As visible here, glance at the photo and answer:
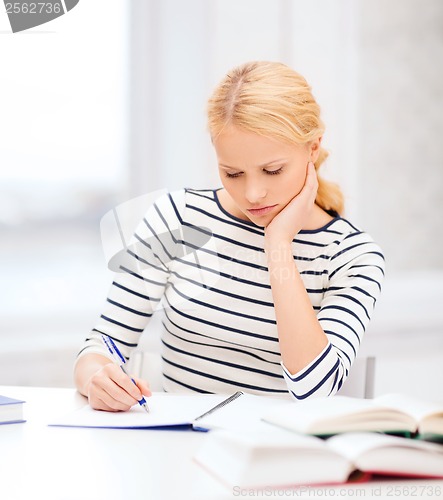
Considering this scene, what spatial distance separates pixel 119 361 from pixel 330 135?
155cm

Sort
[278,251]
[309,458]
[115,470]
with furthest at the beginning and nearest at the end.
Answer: [278,251]
[115,470]
[309,458]

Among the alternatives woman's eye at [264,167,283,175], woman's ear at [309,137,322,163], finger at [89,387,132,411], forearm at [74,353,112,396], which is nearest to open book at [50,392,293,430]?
finger at [89,387,132,411]

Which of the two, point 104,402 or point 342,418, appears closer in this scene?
point 342,418

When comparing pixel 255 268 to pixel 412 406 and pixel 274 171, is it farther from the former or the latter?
pixel 412 406

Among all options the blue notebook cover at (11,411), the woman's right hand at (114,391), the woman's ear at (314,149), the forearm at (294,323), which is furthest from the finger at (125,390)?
the woman's ear at (314,149)

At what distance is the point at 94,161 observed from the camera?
234 centimetres

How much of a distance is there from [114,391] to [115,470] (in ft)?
0.87

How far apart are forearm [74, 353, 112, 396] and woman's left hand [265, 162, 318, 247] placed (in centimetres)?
41

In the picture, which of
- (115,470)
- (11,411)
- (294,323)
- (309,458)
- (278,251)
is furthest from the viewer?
(278,251)

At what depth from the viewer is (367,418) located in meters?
0.85

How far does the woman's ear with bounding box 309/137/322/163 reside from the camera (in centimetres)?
152

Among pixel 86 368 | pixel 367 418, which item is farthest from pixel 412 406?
pixel 86 368

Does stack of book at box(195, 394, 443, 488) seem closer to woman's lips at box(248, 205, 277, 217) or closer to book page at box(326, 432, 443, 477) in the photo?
book page at box(326, 432, 443, 477)

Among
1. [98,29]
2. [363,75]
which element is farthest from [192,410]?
[363,75]
